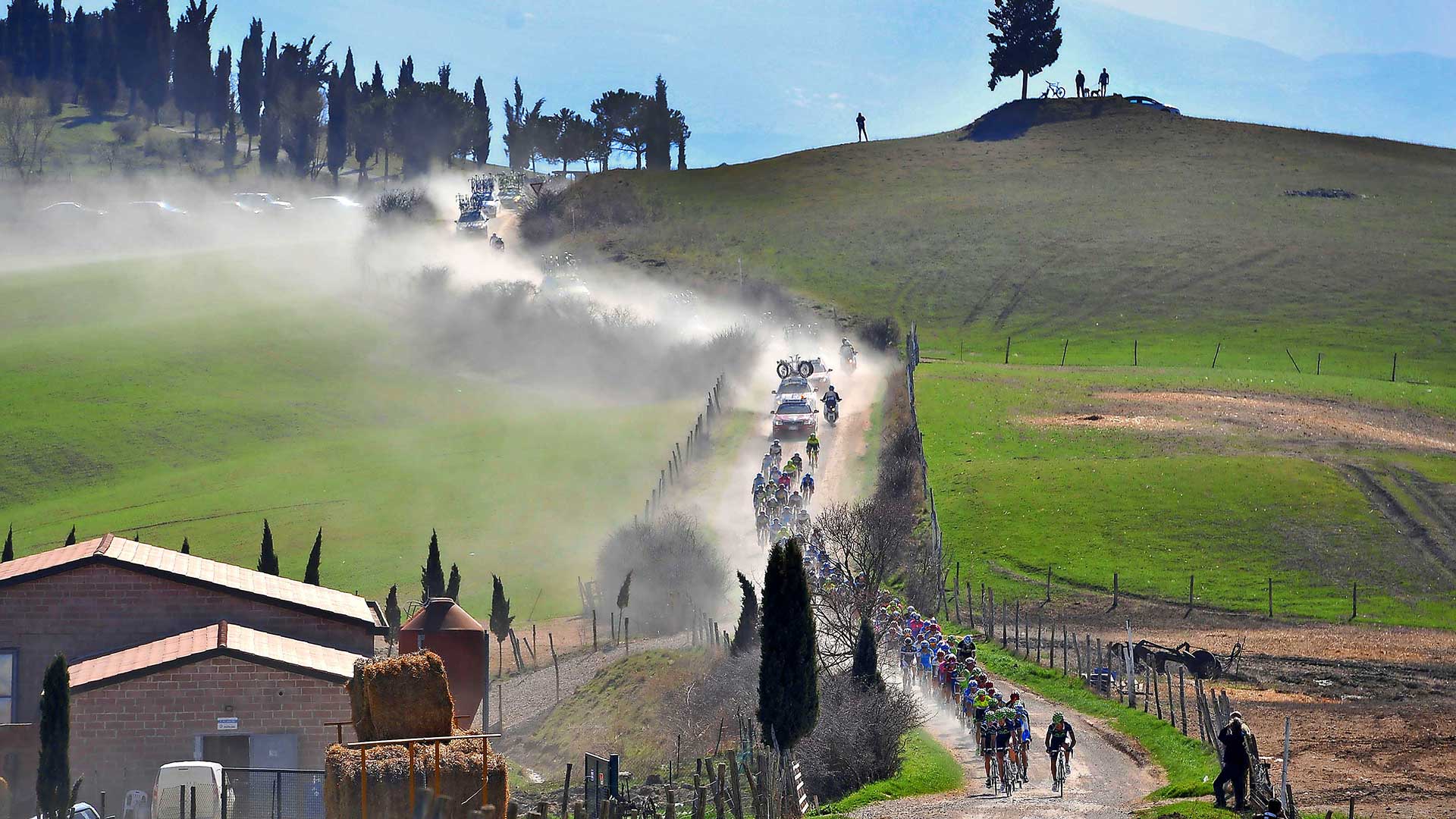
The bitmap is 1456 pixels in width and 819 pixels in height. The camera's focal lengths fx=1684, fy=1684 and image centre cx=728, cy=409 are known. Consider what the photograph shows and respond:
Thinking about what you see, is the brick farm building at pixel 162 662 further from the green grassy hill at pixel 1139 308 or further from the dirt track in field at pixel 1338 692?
the green grassy hill at pixel 1139 308

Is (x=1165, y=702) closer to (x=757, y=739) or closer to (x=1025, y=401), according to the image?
(x=757, y=739)

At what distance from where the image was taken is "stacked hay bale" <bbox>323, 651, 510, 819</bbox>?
2058 cm

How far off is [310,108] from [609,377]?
113142 millimetres

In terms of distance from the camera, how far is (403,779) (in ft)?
68.2

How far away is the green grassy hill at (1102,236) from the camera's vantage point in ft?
343

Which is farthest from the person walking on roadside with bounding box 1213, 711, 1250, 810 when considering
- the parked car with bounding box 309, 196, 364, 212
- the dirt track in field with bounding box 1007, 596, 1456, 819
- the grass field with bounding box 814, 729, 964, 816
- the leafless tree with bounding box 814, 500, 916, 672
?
the parked car with bounding box 309, 196, 364, 212

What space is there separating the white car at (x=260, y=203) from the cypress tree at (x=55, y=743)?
140 m

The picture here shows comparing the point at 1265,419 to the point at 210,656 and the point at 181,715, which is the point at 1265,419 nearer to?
the point at 210,656

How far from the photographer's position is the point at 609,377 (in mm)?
95938

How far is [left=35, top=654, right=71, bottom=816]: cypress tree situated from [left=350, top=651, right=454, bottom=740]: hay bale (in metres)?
6.56

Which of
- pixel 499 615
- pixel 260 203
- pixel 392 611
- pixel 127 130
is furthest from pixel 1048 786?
pixel 127 130

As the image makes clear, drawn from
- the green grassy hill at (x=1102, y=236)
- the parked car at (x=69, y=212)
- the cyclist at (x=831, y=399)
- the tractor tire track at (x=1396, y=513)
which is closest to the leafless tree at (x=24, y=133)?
the parked car at (x=69, y=212)

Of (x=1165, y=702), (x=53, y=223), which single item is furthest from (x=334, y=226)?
(x=1165, y=702)

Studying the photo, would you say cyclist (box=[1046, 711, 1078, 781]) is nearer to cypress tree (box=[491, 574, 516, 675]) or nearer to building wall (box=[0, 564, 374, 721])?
building wall (box=[0, 564, 374, 721])
